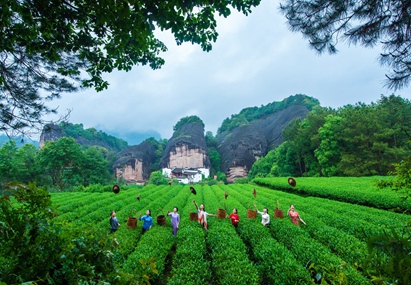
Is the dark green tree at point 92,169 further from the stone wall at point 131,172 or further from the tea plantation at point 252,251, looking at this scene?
the tea plantation at point 252,251

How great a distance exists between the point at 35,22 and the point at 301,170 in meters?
40.3

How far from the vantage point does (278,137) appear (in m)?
63.5

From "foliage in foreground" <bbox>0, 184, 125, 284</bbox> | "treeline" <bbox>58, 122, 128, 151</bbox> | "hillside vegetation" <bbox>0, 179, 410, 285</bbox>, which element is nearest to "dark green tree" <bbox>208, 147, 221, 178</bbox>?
"treeline" <bbox>58, 122, 128, 151</bbox>

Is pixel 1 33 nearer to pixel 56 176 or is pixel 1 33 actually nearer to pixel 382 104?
pixel 382 104

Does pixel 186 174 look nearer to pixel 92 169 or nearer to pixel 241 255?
pixel 92 169

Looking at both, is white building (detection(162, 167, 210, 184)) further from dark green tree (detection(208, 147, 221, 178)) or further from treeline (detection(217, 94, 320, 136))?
treeline (detection(217, 94, 320, 136))

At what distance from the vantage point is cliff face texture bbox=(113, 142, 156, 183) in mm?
59750

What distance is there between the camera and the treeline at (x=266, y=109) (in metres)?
75.6

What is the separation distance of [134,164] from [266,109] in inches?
2237

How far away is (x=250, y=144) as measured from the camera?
63.3m

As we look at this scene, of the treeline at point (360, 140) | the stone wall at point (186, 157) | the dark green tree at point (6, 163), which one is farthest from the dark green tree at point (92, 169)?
the treeline at point (360, 140)

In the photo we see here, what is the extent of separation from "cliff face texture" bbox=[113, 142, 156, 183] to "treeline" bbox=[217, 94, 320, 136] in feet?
116

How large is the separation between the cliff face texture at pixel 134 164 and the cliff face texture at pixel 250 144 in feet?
78.3

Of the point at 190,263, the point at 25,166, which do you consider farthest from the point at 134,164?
the point at 190,263
